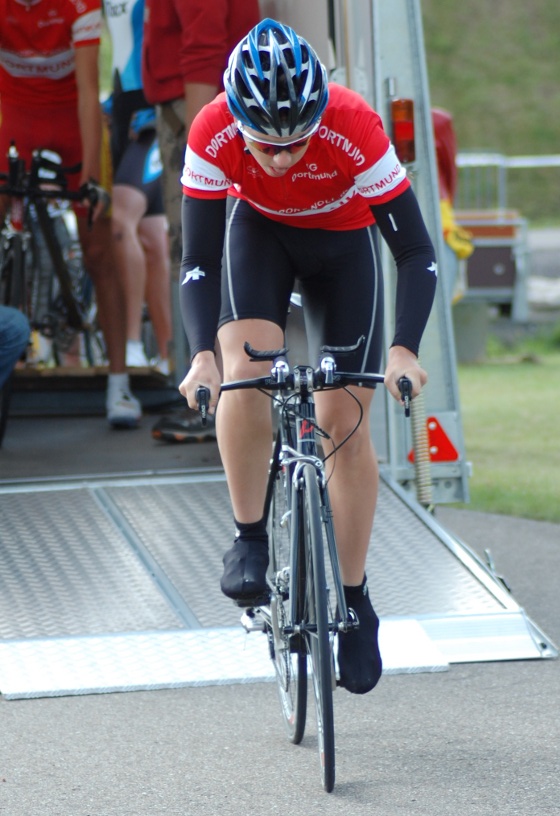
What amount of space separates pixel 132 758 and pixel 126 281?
17.8 feet

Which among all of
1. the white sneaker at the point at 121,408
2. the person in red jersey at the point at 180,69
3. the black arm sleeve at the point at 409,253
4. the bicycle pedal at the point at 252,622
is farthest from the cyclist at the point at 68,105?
the black arm sleeve at the point at 409,253

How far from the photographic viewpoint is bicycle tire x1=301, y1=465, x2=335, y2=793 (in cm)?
368

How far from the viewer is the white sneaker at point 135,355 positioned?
30.0 ft

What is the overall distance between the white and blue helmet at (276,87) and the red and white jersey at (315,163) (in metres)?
0.22

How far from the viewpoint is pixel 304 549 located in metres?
3.92

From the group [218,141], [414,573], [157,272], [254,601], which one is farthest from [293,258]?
[157,272]

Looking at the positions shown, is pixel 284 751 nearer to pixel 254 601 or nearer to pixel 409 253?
pixel 254 601

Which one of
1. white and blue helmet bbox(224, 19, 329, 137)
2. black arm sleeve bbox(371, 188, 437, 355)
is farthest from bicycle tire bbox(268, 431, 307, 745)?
white and blue helmet bbox(224, 19, 329, 137)

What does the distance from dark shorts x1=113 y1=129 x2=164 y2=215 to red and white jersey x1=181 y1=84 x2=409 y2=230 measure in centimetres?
518

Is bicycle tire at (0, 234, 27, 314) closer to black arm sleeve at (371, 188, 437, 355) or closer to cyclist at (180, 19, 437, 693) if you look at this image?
cyclist at (180, 19, 437, 693)

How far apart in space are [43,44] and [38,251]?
118cm

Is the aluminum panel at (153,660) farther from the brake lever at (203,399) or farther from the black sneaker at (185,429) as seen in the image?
the black sneaker at (185,429)

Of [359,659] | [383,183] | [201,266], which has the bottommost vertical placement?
[359,659]

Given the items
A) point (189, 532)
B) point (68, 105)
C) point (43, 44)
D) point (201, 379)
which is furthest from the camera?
point (68, 105)
